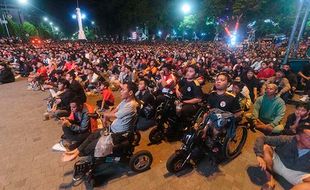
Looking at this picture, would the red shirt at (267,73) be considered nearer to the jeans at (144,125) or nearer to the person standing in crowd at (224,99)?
the jeans at (144,125)

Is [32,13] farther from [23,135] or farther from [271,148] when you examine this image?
[271,148]

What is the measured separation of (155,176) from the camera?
14.4 feet

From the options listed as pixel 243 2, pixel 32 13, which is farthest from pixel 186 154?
pixel 32 13

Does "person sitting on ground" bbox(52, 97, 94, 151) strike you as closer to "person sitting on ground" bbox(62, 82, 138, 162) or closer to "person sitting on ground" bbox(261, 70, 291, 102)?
"person sitting on ground" bbox(62, 82, 138, 162)

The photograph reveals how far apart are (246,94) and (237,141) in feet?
6.66

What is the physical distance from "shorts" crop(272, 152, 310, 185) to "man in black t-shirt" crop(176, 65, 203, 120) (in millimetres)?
2096

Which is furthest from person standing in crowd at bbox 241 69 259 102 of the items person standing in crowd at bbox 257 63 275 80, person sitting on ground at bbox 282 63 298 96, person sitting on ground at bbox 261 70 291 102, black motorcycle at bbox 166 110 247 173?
black motorcycle at bbox 166 110 247 173

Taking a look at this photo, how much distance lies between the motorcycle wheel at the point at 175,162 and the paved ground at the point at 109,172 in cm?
15

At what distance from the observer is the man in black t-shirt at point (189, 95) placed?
525 cm

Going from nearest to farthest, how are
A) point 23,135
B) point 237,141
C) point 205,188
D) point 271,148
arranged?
1. point 271,148
2. point 205,188
3. point 237,141
4. point 23,135

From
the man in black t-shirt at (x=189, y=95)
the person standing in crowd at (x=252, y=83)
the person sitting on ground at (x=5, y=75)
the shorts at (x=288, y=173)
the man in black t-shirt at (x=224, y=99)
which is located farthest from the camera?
the person sitting on ground at (x=5, y=75)

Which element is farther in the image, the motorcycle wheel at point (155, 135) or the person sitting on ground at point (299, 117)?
the motorcycle wheel at point (155, 135)

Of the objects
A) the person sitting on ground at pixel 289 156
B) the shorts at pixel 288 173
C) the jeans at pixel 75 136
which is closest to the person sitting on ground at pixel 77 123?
the jeans at pixel 75 136

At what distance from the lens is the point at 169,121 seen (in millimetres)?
5637
